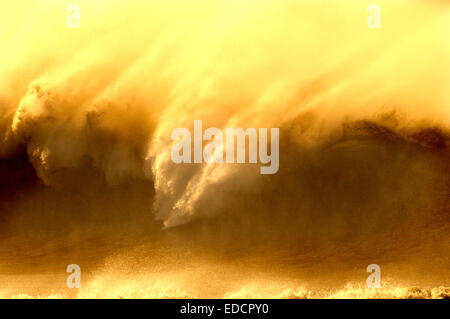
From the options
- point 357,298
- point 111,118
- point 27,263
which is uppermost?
point 111,118

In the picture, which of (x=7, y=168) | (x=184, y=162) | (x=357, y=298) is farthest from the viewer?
(x=7, y=168)

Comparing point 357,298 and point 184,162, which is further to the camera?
point 184,162

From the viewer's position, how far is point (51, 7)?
12.9 metres

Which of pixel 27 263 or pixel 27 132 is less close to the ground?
pixel 27 132

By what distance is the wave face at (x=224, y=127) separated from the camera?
12.0 m

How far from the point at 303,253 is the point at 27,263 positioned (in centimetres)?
466

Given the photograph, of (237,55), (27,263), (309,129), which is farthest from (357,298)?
(27,263)

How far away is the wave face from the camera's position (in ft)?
39.2

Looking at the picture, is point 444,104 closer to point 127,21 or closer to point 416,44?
point 416,44

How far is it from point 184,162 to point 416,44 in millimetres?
4514

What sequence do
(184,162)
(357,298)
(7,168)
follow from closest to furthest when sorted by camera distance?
(357,298) < (184,162) < (7,168)

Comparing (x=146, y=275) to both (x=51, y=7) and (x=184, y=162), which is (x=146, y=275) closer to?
(x=184, y=162)

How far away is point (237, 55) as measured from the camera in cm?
1249

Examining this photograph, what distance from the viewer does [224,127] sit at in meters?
12.1
